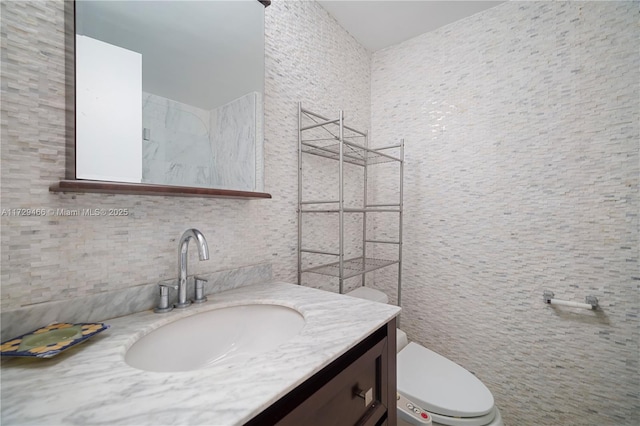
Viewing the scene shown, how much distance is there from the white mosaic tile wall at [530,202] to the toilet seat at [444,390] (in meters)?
0.42

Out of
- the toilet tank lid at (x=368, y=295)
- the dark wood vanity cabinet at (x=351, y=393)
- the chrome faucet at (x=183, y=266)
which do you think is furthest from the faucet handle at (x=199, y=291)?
the toilet tank lid at (x=368, y=295)

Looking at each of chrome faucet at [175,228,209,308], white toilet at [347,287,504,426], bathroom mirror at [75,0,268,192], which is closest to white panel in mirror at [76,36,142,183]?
bathroom mirror at [75,0,268,192]

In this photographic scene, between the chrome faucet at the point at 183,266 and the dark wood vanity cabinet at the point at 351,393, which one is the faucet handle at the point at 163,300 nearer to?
the chrome faucet at the point at 183,266

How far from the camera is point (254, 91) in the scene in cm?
106

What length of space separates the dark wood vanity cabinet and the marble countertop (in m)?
0.05

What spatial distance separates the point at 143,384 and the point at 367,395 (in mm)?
512

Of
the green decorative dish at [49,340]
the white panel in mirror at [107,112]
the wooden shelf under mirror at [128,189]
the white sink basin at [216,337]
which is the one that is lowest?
the white sink basin at [216,337]

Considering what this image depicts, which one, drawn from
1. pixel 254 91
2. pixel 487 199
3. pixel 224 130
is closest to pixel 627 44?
pixel 487 199

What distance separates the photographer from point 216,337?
2.60 feet

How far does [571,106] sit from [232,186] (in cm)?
164

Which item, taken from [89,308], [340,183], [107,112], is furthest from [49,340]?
[340,183]

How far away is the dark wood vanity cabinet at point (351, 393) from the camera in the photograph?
46 cm

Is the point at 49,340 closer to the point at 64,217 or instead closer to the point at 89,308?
the point at 89,308

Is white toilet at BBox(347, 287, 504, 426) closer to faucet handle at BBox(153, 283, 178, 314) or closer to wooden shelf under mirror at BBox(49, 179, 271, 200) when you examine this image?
faucet handle at BBox(153, 283, 178, 314)
